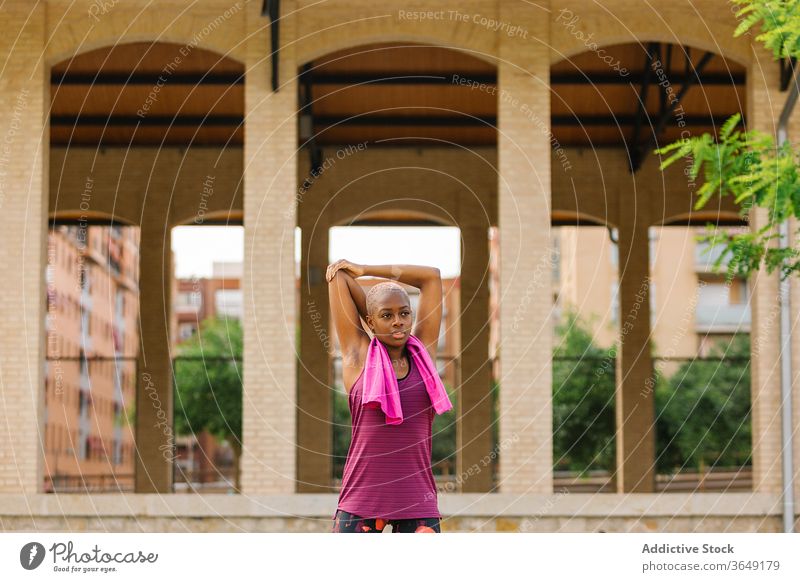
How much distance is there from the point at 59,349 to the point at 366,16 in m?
45.7

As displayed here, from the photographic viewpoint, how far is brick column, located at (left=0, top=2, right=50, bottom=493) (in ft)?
60.8

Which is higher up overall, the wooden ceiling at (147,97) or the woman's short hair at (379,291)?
the wooden ceiling at (147,97)

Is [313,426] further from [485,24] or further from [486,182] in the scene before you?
[485,24]

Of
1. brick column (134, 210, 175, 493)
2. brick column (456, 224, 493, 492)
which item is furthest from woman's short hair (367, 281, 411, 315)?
brick column (134, 210, 175, 493)

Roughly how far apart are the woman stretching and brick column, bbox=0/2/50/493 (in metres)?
13.1

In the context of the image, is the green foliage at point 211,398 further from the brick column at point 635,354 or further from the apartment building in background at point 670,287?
the apartment building in background at point 670,287

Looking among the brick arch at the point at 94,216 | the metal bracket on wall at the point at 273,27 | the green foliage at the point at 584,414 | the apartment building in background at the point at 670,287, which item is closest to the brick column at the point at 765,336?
the metal bracket on wall at the point at 273,27

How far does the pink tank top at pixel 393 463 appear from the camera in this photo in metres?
6.19

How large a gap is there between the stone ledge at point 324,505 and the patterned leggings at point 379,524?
11.5 m

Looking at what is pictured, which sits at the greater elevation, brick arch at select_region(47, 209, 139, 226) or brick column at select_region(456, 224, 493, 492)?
brick arch at select_region(47, 209, 139, 226)

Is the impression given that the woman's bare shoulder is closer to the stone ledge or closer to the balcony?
the stone ledge
